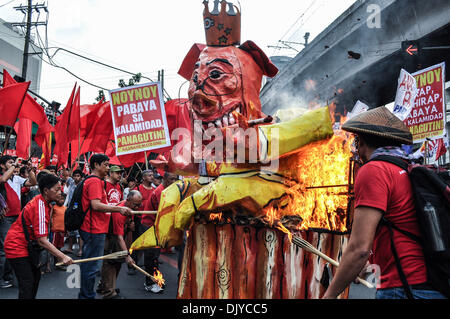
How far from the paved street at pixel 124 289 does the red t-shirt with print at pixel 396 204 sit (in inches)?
156

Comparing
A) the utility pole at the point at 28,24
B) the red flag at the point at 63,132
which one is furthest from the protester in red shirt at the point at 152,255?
the utility pole at the point at 28,24

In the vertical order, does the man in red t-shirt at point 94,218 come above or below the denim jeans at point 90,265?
above

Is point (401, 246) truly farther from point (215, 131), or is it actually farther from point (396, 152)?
point (215, 131)

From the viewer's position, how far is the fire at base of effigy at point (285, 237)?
9.98 ft

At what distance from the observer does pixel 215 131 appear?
3236mm

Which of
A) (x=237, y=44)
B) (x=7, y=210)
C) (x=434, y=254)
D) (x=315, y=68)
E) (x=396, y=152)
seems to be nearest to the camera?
(x=434, y=254)

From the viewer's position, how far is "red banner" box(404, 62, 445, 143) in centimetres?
594

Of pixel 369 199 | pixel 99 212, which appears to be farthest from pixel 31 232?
pixel 369 199

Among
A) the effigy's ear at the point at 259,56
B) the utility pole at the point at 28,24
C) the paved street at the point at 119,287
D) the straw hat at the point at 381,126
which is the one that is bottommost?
the paved street at the point at 119,287

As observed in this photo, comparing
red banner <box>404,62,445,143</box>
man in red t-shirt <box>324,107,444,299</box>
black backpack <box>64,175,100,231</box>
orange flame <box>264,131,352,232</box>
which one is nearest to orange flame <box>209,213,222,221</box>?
orange flame <box>264,131,352,232</box>

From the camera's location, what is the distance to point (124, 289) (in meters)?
6.24

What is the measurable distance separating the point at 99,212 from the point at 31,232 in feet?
2.77

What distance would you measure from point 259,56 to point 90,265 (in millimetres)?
2915

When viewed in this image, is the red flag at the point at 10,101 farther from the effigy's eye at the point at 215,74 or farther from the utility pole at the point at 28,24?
the utility pole at the point at 28,24
